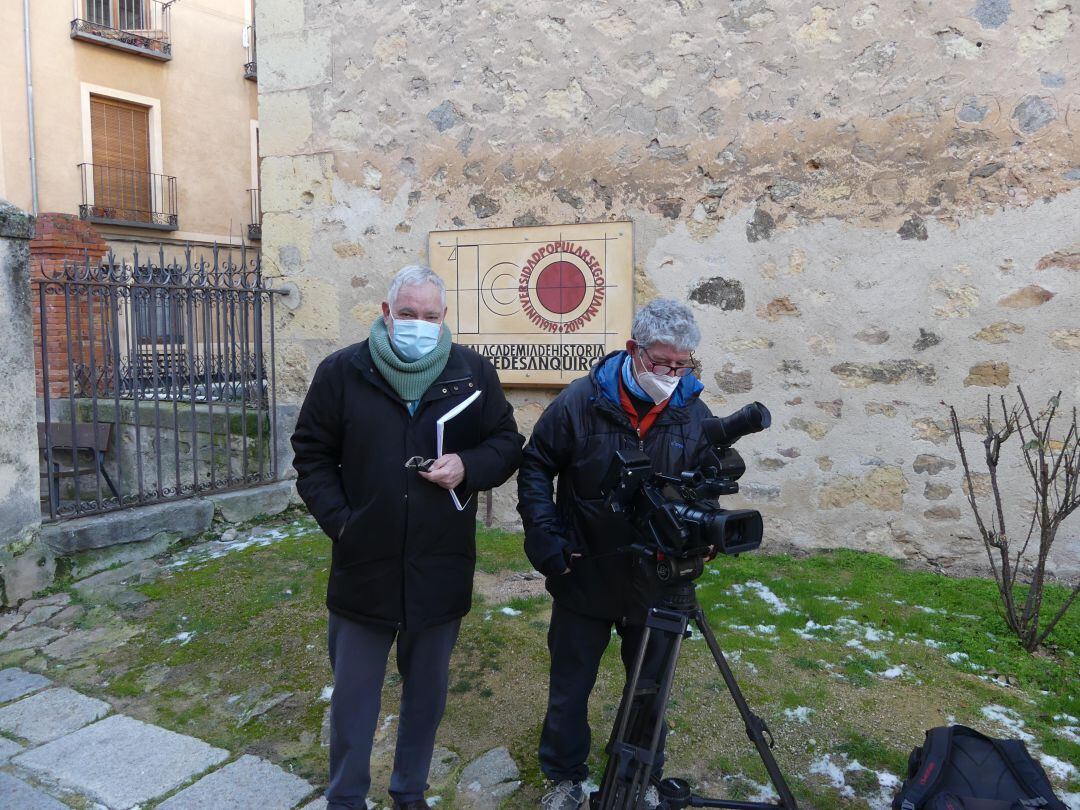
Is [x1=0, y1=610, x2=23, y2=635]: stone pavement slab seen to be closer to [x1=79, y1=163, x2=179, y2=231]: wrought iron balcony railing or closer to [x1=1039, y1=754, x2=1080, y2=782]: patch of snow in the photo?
[x1=1039, y1=754, x2=1080, y2=782]: patch of snow

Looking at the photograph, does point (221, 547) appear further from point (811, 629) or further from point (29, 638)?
point (811, 629)

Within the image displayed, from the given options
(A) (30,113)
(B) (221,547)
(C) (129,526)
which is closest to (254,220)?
(A) (30,113)

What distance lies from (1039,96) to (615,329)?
249 cm

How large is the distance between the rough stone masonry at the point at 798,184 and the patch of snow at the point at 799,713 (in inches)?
73.0

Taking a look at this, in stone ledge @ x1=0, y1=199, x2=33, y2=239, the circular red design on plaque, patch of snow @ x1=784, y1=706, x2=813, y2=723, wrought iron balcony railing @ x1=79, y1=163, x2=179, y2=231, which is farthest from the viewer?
wrought iron balcony railing @ x1=79, y1=163, x2=179, y2=231

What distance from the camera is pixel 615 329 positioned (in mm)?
4988

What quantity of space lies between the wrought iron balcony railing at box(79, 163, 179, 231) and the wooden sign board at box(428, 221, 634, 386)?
11195 millimetres

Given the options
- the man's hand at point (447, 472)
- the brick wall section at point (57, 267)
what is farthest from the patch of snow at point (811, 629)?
the brick wall section at point (57, 267)

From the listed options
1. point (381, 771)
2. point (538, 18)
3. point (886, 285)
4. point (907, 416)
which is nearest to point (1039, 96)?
point (886, 285)

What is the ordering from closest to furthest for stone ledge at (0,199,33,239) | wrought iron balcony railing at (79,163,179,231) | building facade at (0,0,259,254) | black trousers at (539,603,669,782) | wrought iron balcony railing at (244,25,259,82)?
black trousers at (539,603,669,782) → stone ledge at (0,199,33,239) → building facade at (0,0,259,254) → wrought iron balcony railing at (79,163,179,231) → wrought iron balcony railing at (244,25,259,82)

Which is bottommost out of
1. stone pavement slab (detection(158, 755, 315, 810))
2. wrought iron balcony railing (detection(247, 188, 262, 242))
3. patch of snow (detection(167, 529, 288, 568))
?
stone pavement slab (detection(158, 755, 315, 810))

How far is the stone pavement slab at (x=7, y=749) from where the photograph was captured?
279 centimetres

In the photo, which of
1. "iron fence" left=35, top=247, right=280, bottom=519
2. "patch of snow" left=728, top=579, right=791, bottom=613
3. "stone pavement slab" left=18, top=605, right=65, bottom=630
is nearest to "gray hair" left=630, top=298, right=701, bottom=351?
"patch of snow" left=728, top=579, right=791, bottom=613

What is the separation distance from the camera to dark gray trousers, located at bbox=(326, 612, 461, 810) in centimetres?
229
